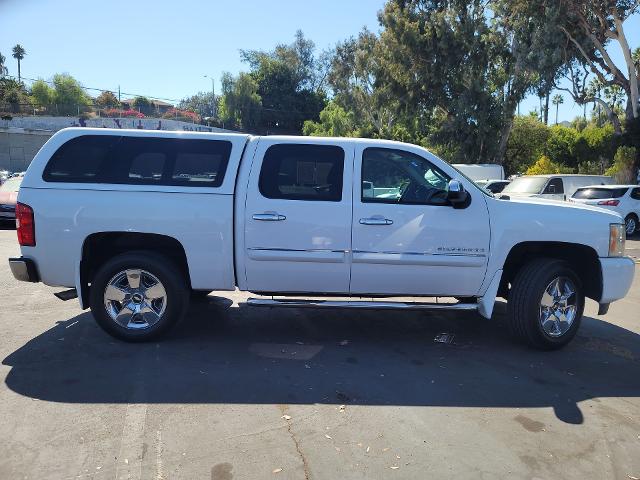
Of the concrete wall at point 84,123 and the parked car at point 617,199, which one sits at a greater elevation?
the concrete wall at point 84,123

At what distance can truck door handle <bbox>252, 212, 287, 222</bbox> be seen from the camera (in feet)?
16.5


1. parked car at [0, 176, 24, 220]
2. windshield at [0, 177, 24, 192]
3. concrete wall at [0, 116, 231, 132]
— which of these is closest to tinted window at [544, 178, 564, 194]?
parked car at [0, 176, 24, 220]

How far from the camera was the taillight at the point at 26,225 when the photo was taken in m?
5.01

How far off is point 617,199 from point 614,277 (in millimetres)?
11802

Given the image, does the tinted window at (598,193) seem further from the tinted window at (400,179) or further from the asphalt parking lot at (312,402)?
the tinted window at (400,179)

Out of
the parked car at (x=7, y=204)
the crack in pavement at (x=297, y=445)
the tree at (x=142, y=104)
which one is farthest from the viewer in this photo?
the tree at (x=142, y=104)

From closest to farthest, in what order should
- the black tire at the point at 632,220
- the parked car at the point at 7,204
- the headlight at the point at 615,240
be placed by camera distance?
1. the headlight at the point at 615,240
2. the parked car at the point at 7,204
3. the black tire at the point at 632,220

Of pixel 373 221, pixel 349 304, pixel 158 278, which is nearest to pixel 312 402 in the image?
pixel 349 304

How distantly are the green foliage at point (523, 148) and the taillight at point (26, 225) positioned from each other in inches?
1302

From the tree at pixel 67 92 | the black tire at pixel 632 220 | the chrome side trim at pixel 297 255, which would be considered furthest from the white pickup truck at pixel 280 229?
the tree at pixel 67 92

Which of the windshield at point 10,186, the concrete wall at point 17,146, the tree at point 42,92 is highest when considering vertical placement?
the tree at point 42,92

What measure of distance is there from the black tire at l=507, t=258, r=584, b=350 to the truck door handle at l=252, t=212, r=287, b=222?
7.90ft

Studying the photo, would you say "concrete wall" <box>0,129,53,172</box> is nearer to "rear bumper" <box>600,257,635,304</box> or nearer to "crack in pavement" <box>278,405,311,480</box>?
"crack in pavement" <box>278,405,311,480</box>

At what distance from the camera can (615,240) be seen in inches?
210
